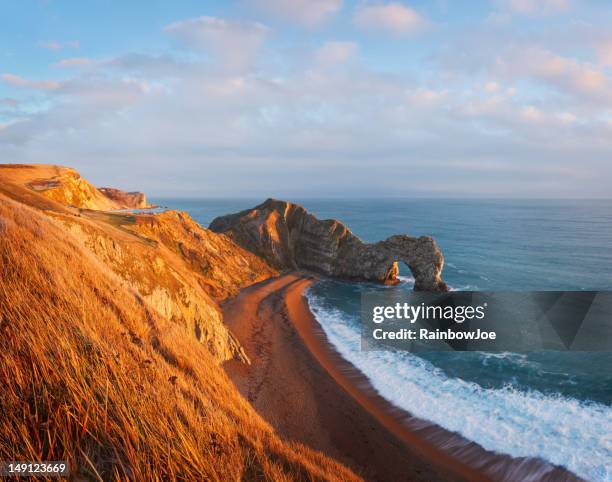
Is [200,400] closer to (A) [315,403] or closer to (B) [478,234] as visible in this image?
(A) [315,403]

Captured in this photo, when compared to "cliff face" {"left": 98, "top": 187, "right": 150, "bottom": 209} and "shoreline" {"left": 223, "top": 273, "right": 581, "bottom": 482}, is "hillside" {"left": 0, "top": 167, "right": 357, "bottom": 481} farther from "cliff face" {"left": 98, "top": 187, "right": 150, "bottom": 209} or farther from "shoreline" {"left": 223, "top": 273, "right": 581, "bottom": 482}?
"cliff face" {"left": 98, "top": 187, "right": 150, "bottom": 209}

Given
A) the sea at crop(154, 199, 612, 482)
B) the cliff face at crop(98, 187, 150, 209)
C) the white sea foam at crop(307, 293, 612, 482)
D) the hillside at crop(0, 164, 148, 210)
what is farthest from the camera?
the cliff face at crop(98, 187, 150, 209)

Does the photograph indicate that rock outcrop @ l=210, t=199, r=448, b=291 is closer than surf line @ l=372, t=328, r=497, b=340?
No

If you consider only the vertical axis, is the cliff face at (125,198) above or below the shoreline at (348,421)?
above

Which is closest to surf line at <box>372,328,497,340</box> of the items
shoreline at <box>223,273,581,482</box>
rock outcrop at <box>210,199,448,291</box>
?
shoreline at <box>223,273,581,482</box>

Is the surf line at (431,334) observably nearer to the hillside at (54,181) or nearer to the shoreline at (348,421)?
the shoreline at (348,421)

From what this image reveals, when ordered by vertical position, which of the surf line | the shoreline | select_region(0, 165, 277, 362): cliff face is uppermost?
select_region(0, 165, 277, 362): cliff face

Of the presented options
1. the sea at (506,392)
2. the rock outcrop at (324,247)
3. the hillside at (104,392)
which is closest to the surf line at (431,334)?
the sea at (506,392)
